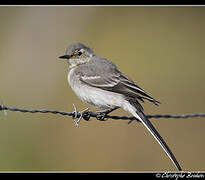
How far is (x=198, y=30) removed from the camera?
14477mm

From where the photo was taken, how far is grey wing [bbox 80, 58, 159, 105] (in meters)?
6.79

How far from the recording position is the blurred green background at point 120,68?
968 cm

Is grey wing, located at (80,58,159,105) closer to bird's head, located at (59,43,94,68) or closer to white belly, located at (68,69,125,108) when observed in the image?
white belly, located at (68,69,125,108)

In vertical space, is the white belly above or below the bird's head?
below

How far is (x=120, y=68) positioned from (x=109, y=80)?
5.42 metres

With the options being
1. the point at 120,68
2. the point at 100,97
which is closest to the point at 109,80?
the point at 100,97

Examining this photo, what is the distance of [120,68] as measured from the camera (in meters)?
12.6

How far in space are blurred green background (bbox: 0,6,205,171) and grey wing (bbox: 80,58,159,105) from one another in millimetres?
2820

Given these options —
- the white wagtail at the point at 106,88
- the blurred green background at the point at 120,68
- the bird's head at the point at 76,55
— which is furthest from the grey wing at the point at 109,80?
the blurred green background at the point at 120,68

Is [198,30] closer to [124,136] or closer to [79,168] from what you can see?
[124,136]

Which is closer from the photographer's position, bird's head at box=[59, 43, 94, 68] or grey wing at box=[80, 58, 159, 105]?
grey wing at box=[80, 58, 159, 105]

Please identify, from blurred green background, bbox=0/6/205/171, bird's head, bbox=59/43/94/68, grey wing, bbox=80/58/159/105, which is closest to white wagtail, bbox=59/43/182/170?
grey wing, bbox=80/58/159/105

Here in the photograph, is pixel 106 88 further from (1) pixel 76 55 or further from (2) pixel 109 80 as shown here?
(1) pixel 76 55
